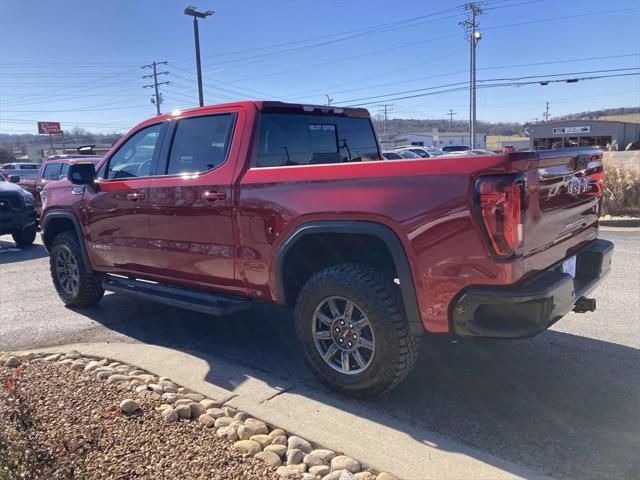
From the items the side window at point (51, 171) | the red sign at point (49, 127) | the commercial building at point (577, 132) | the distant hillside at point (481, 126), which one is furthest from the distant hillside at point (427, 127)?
the side window at point (51, 171)

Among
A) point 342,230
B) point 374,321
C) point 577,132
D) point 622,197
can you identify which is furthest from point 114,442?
point 577,132

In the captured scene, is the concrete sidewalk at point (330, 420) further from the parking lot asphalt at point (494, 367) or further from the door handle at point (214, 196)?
the door handle at point (214, 196)

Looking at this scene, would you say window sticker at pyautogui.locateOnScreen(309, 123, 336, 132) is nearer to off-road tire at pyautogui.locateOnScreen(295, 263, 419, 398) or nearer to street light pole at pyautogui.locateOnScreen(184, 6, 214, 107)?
off-road tire at pyautogui.locateOnScreen(295, 263, 419, 398)

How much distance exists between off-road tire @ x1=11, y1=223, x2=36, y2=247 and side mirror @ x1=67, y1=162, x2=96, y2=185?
6661 millimetres

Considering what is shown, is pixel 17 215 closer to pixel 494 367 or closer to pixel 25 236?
pixel 25 236

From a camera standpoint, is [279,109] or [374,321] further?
[279,109]

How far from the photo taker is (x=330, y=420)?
318cm

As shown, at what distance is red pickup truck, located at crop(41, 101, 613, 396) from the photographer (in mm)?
2826

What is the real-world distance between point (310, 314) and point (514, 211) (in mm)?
1524

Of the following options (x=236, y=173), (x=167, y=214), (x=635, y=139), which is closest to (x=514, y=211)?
(x=236, y=173)

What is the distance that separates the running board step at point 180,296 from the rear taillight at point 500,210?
6.73 feet

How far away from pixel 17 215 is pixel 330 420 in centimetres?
982

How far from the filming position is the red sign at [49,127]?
78.2m

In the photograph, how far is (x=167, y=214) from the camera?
176 inches
